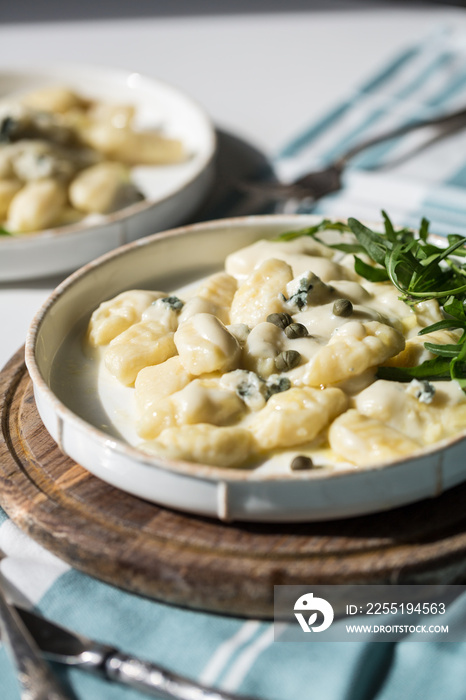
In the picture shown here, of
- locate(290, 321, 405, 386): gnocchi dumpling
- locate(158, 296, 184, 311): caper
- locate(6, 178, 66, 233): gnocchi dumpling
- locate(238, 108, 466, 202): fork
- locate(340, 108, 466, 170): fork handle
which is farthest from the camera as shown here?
locate(340, 108, 466, 170): fork handle

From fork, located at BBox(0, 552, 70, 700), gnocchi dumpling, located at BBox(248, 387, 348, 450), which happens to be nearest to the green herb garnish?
gnocchi dumpling, located at BBox(248, 387, 348, 450)

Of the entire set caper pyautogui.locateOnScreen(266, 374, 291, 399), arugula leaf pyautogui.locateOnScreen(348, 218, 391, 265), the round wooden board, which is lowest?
the round wooden board

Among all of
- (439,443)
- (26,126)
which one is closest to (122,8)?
(26,126)

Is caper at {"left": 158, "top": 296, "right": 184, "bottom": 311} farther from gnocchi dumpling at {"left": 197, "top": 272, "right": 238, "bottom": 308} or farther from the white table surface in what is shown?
the white table surface

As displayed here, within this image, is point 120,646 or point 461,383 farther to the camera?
point 461,383

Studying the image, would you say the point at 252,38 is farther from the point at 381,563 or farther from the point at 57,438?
the point at 381,563

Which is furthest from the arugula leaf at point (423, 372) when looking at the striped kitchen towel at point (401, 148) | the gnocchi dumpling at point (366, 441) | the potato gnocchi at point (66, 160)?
the potato gnocchi at point (66, 160)

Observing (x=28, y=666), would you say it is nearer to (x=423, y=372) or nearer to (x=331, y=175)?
(x=423, y=372)

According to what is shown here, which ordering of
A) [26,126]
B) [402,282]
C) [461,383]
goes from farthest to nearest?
[26,126] → [402,282] → [461,383]

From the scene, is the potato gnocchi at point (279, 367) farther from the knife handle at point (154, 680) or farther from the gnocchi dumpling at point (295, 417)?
the knife handle at point (154, 680)
